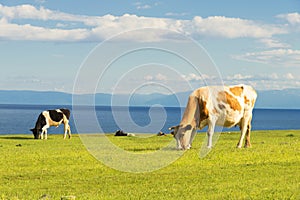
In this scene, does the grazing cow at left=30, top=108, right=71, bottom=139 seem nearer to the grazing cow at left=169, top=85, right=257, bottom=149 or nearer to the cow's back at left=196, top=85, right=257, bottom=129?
the grazing cow at left=169, top=85, right=257, bottom=149

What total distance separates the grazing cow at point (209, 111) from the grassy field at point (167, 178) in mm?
1612

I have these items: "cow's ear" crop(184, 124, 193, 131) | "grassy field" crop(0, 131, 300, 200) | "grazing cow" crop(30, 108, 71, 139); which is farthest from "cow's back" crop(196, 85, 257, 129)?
"grazing cow" crop(30, 108, 71, 139)

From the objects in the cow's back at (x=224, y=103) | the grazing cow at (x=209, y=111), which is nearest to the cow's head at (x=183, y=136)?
the grazing cow at (x=209, y=111)

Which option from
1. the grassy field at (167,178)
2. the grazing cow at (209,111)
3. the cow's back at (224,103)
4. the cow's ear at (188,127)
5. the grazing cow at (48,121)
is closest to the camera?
the grassy field at (167,178)

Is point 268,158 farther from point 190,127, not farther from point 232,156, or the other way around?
point 190,127

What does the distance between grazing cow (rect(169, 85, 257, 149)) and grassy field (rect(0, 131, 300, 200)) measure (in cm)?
161

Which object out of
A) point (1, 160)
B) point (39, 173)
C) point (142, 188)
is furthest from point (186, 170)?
point (1, 160)

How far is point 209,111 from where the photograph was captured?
77.1 ft

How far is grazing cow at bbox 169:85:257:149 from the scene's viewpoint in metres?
23.4

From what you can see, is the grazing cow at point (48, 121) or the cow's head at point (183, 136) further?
the grazing cow at point (48, 121)

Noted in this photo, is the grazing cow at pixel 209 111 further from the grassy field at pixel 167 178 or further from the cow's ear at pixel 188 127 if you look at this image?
the grassy field at pixel 167 178

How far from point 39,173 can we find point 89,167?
2.03 m

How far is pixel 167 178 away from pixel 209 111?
8.23 meters

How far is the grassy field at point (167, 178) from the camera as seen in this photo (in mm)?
13102
